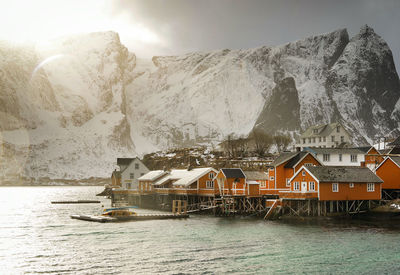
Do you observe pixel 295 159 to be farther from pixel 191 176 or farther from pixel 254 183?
pixel 191 176

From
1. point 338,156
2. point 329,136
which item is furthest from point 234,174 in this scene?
point 329,136

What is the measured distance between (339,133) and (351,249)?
81.2 metres

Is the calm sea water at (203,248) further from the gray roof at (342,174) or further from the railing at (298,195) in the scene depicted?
the gray roof at (342,174)

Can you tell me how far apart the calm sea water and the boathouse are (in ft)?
47.2

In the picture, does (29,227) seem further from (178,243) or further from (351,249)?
(351,249)

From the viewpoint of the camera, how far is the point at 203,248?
37281mm

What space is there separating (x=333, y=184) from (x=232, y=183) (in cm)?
1643

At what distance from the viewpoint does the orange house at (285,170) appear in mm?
63188

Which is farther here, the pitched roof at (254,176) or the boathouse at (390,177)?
the pitched roof at (254,176)

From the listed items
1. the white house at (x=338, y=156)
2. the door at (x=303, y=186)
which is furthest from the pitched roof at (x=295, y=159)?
the door at (x=303, y=186)

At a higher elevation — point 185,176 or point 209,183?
A: point 185,176

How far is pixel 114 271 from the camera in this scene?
29516 millimetres

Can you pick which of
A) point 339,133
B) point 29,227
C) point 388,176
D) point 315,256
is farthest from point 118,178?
point 315,256

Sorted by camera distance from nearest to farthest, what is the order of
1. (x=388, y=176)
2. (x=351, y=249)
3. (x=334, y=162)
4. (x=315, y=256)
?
1. (x=315, y=256)
2. (x=351, y=249)
3. (x=388, y=176)
4. (x=334, y=162)
